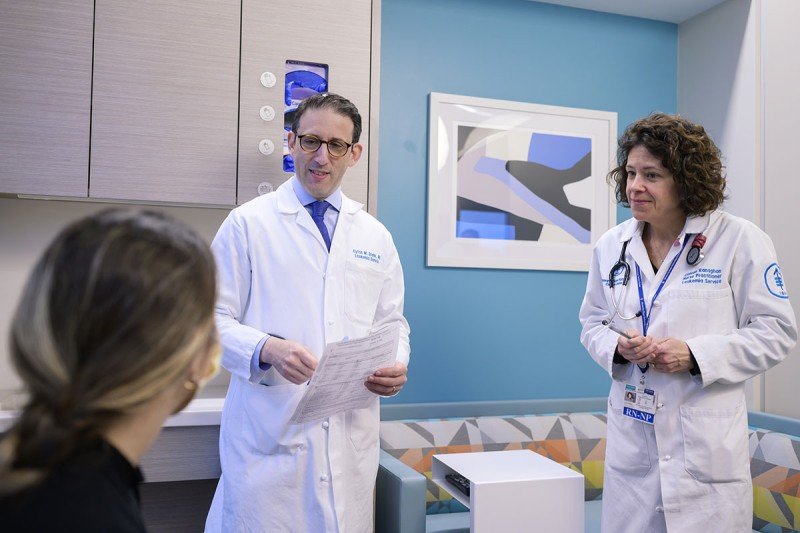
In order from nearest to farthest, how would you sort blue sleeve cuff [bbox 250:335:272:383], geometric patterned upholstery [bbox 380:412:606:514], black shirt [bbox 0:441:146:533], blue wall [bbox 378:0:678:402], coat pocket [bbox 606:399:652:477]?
black shirt [bbox 0:441:146:533] < blue sleeve cuff [bbox 250:335:272:383] < coat pocket [bbox 606:399:652:477] < geometric patterned upholstery [bbox 380:412:606:514] < blue wall [bbox 378:0:678:402]

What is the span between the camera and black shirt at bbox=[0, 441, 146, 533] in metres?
0.70

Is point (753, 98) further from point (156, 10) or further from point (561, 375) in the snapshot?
point (156, 10)

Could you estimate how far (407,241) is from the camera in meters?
3.19

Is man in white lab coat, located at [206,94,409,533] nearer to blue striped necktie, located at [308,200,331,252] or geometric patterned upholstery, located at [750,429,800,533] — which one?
blue striped necktie, located at [308,200,331,252]

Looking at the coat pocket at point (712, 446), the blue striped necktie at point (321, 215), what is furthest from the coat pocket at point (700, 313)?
the blue striped necktie at point (321, 215)

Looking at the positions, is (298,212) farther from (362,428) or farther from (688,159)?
(688,159)

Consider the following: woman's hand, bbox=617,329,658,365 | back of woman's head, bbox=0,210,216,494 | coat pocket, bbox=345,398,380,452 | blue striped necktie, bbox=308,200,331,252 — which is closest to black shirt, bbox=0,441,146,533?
back of woman's head, bbox=0,210,216,494

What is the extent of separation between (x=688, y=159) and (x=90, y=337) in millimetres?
1721

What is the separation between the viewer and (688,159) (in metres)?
1.95

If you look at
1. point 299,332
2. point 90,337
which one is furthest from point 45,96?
point 90,337

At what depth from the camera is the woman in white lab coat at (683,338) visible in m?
1.80

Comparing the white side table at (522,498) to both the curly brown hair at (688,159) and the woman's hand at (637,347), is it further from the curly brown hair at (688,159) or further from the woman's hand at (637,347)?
the curly brown hair at (688,159)

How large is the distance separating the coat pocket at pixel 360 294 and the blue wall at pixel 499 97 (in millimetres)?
1101

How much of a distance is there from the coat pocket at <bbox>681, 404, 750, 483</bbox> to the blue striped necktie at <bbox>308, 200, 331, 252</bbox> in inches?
43.4
